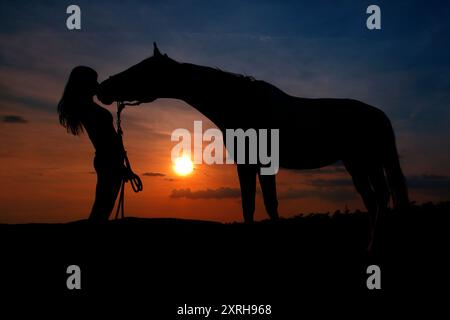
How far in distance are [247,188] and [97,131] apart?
7.94 ft

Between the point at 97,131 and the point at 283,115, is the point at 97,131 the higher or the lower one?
the lower one

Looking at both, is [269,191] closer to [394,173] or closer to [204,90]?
[204,90]

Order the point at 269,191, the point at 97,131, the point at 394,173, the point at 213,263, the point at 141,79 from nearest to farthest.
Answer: the point at 213,263 → the point at 97,131 → the point at 269,191 → the point at 141,79 → the point at 394,173

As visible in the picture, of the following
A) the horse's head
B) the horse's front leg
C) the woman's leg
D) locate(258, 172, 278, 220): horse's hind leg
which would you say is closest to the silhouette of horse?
the horse's head

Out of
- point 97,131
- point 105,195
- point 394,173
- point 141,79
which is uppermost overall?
point 141,79

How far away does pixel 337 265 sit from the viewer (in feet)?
20.8

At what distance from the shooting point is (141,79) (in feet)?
26.0

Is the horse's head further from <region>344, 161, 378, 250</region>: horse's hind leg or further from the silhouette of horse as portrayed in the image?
<region>344, 161, 378, 250</region>: horse's hind leg

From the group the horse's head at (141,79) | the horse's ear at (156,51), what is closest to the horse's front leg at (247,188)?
the horse's head at (141,79)

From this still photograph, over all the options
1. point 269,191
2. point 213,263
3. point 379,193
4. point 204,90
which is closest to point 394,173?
point 379,193

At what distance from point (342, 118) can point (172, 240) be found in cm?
361

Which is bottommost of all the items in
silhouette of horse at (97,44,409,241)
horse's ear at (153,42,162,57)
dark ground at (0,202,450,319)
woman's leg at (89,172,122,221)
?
dark ground at (0,202,450,319)

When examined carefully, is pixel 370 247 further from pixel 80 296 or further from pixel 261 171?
pixel 80 296

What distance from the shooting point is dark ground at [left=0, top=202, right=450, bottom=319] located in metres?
5.30
